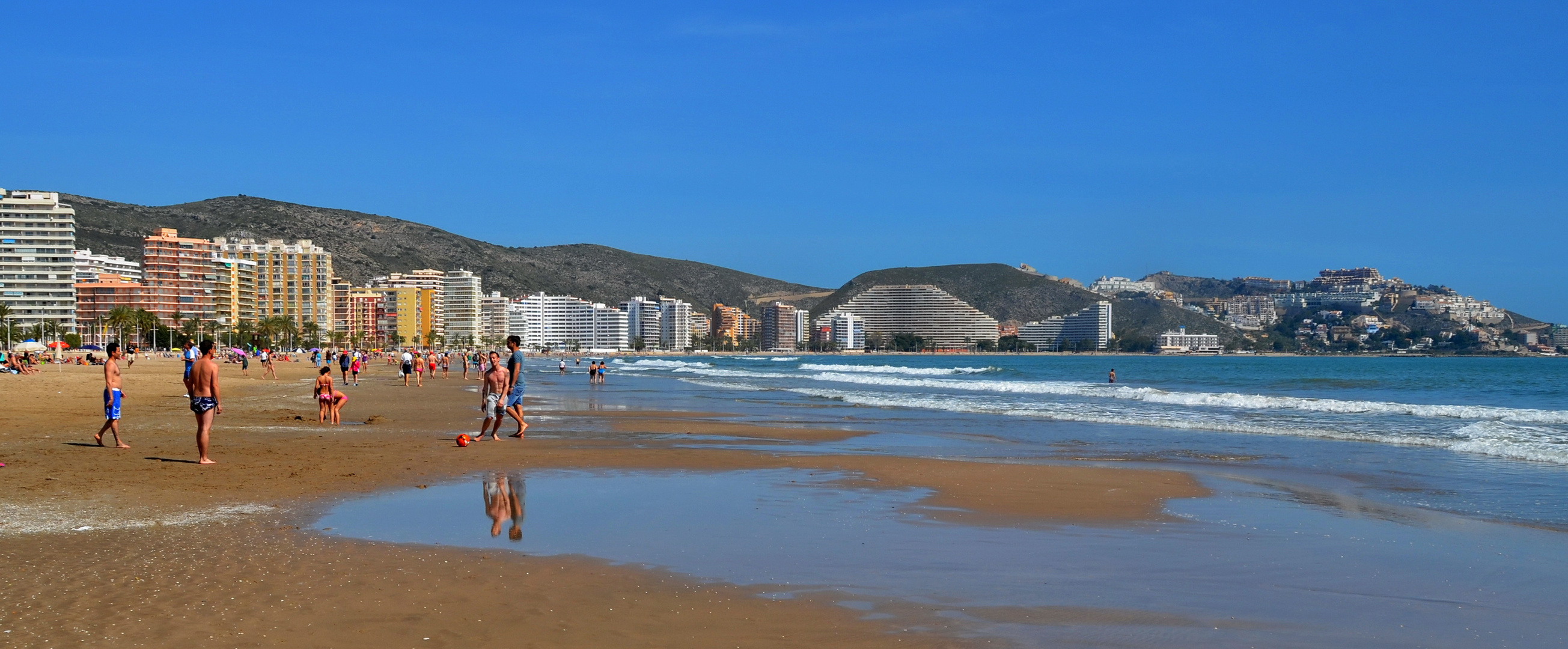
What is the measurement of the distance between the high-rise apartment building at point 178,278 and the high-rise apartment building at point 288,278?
1261 centimetres

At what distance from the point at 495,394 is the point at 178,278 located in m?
139

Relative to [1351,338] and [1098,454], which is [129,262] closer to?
[1098,454]

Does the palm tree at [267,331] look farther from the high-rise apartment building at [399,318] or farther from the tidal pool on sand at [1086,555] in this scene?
the tidal pool on sand at [1086,555]

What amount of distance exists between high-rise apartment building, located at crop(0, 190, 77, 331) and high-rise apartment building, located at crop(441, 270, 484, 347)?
249 feet

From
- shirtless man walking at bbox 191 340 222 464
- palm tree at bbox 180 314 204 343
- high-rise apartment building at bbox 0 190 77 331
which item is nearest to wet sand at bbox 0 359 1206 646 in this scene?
shirtless man walking at bbox 191 340 222 464

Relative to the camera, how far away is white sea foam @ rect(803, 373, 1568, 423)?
22775 millimetres

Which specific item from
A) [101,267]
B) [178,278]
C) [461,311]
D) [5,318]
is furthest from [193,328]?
[461,311]

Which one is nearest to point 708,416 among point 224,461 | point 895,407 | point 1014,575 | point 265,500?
point 895,407

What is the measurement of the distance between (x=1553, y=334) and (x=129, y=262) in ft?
716

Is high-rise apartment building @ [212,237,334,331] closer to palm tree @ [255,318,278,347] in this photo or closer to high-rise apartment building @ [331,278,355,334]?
high-rise apartment building @ [331,278,355,334]

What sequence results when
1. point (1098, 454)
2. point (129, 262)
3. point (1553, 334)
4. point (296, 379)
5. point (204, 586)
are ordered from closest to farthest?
point (204, 586)
point (1098, 454)
point (296, 379)
point (129, 262)
point (1553, 334)

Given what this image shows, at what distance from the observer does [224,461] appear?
430 inches

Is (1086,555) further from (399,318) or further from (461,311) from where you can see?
(461,311)

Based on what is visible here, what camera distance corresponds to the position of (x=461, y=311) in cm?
19750
